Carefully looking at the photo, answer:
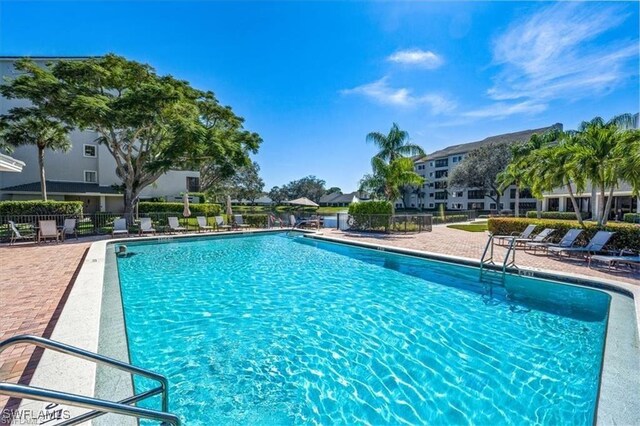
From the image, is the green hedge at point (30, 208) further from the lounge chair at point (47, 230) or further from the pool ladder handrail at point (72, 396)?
the pool ladder handrail at point (72, 396)

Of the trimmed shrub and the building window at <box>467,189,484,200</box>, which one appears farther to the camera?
the building window at <box>467,189,484,200</box>

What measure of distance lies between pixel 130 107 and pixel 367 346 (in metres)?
18.2

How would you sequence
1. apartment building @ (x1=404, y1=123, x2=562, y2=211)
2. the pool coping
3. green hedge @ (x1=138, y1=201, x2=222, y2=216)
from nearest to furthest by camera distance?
the pool coping < green hedge @ (x1=138, y1=201, x2=222, y2=216) < apartment building @ (x1=404, y1=123, x2=562, y2=211)

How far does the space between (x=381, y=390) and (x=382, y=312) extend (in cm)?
259

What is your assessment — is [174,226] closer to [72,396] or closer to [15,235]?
[15,235]

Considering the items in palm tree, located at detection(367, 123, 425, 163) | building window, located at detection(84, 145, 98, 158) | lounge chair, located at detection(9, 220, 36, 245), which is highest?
building window, located at detection(84, 145, 98, 158)

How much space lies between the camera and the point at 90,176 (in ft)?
107

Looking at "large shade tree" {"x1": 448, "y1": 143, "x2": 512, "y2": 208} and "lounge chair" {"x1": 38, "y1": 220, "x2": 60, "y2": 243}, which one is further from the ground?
"large shade tree" {"x1": 448, "y1": 143, "x2": 512, "y2": 208}

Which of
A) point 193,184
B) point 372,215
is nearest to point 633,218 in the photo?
point 372,215

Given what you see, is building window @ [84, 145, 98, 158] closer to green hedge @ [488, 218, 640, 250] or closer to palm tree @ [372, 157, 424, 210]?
palm tree @ [372, 157, 424, 210]

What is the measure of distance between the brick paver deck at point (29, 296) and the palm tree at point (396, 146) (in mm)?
21271

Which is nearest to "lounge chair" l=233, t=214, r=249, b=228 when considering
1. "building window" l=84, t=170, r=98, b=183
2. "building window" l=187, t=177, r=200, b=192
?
"building window" l=187, t=177, r=200, b=192

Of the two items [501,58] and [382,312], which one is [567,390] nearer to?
[382,312]

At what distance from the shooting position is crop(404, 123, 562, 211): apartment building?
51.1 metres
